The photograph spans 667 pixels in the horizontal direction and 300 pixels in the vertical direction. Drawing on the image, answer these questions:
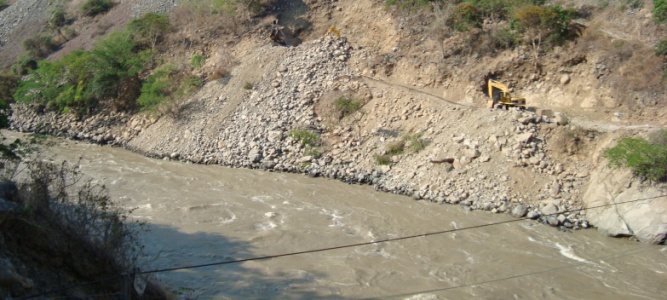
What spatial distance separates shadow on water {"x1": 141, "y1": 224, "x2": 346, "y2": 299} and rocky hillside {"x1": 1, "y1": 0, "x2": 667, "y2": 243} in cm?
556

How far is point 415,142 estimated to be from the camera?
16.1 metres

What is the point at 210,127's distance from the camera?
1859cm

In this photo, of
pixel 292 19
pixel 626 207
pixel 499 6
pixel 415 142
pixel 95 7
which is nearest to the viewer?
pixel 626 207

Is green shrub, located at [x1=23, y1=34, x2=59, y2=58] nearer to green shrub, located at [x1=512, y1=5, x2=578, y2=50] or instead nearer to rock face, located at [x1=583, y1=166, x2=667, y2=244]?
green shrub, located at [x1=512, y1=5, x2=578, y2=50]

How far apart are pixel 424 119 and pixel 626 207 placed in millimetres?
6468

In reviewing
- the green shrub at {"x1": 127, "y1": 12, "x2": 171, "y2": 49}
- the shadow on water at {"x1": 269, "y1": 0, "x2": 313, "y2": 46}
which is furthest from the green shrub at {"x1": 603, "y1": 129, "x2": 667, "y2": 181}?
the green shrub at {"x1": 127, "y1": 12, "x2": 171, "y2": 49}

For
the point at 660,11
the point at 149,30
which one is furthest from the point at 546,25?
the point at 149,30

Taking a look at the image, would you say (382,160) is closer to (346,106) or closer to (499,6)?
(346,106)

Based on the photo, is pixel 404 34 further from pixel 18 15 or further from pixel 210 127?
pixel 18 15

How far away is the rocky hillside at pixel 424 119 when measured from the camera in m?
13.9

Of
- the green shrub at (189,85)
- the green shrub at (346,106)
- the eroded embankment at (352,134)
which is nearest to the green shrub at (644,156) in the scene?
the eroded embankment at (352,134)

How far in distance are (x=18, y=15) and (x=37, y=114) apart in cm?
1266

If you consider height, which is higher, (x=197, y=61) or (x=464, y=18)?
(x=464, y=18)

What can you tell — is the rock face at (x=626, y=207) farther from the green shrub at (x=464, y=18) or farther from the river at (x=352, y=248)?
the green shrub at (x=464, y=18)
